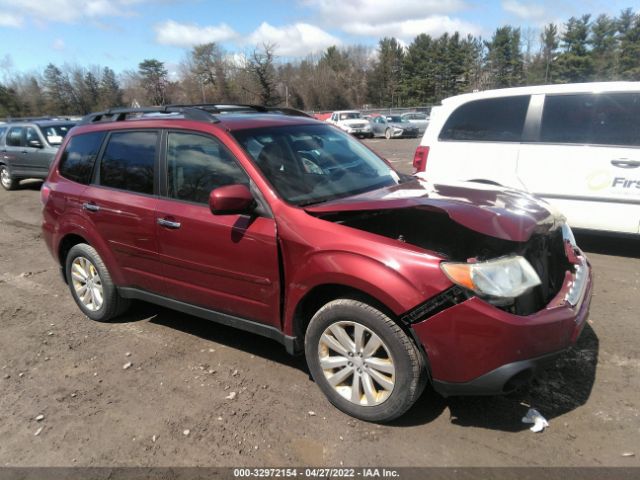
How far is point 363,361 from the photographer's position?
2795 millimetres

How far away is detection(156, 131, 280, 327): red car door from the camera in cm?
313

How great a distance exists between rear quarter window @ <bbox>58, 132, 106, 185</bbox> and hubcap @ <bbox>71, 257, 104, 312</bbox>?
0.77m

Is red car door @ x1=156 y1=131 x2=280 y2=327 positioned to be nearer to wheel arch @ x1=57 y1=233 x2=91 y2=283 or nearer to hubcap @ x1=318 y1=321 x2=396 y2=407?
hubcap @ x1=318 y1=321 x2=396 y2=407

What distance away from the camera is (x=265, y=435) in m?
2.82

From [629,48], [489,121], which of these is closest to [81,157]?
[489,121]

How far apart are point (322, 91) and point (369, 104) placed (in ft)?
26.8

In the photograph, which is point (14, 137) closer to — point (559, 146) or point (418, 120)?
point (559, 146)

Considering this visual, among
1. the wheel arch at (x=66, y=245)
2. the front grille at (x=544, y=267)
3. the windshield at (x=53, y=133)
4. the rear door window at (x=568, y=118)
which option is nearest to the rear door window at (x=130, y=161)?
the wheel arch at (x=66, y=245)

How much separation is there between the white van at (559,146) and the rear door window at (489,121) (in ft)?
0.04

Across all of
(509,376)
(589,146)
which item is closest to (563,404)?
(509,376)

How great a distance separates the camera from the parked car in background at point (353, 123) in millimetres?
29781

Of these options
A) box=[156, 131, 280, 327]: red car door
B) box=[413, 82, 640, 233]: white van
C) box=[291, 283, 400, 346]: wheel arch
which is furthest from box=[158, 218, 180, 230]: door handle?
box=[413, 82, 640, 233]: white van

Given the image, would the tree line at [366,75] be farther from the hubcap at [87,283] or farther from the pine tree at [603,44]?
the hubcap at [87,283]

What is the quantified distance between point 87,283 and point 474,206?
354cm
